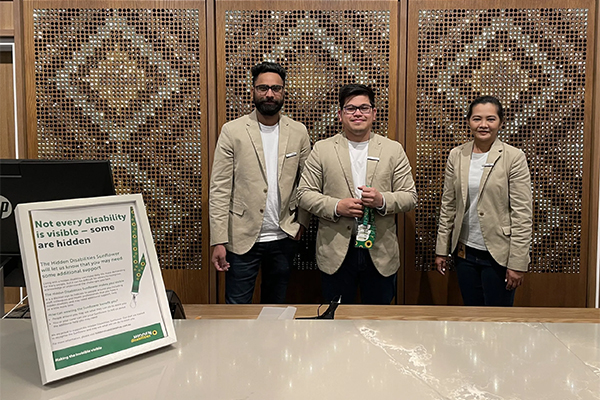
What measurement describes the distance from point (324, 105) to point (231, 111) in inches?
25.4

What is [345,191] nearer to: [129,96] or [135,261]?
[129,96]

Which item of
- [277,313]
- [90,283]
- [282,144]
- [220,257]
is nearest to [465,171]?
[282,144]

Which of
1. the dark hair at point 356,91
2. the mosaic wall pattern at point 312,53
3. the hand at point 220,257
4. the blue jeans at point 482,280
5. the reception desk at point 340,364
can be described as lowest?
the blue jeans at point 482,280

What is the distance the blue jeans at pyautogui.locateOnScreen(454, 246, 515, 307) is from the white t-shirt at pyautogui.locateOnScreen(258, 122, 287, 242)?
1117 millimetres

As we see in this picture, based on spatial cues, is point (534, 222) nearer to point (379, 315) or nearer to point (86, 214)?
point (379, 315)

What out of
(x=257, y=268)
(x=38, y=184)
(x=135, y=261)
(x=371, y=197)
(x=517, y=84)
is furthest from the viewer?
(x=517, y=84)

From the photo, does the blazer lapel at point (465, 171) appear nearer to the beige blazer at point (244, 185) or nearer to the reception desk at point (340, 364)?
the beige blazer at point (244, 185)

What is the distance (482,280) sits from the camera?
2904mm

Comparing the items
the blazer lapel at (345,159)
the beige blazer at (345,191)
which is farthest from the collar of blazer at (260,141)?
the blazer lapel at (345,159)

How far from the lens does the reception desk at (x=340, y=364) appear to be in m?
0.81

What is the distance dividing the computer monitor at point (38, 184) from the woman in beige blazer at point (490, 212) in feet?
7.04

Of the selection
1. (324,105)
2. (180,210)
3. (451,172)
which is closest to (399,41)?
(324,105)

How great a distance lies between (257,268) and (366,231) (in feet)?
2.43

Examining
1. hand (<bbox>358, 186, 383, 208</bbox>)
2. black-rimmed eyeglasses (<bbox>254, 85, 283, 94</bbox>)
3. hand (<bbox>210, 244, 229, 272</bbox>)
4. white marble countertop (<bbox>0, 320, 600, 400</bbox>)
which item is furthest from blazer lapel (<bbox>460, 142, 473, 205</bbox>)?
white marble countertop (<bbox>0, 320, 600, 400</bbox>)
